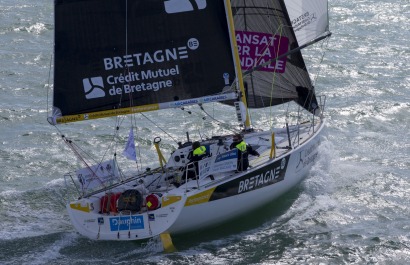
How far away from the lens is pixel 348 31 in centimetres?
3731

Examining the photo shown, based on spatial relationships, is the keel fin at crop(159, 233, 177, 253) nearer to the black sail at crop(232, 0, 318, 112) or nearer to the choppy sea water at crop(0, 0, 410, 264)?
the choppy sea water at crop(0, 0, 410, 264)

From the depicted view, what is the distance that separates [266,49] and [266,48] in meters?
0.03

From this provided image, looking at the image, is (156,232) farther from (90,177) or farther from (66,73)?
(66,73)

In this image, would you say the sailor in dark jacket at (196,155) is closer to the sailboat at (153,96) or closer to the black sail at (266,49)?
the sailboat at (153,96)

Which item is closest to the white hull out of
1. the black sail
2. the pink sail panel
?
the black sail

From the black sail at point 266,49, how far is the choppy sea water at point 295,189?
6.03 ft

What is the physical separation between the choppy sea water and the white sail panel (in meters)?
2.65

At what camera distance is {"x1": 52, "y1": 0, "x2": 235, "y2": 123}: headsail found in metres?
19.1

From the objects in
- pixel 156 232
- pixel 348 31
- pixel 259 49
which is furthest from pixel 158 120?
pixel 348 31

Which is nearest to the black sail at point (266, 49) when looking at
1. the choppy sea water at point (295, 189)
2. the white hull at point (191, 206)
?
Answer: the choppy sea water at point (295, 189)

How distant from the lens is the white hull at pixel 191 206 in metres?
18.2

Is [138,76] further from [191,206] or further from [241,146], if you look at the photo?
[191,206]

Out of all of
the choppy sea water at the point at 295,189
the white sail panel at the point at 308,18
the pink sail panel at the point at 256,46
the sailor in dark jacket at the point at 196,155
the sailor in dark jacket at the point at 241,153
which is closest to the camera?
the choppy sea water at the point at 295,189

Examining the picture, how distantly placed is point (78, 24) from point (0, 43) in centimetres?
1655
